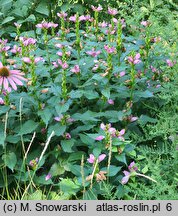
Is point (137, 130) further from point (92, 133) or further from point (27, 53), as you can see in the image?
point (27, 53)

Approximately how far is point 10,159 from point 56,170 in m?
0.25

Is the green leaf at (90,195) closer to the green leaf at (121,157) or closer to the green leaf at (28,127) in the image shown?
the green leaf at (121,157)

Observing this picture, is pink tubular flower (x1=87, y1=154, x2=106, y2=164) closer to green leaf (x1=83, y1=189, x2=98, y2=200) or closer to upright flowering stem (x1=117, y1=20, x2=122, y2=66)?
green leaf (x1=83, y1=189, x2=98, y2=200)

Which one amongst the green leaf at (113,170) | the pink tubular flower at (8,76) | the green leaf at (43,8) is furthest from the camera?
the green leaf at (43,8)

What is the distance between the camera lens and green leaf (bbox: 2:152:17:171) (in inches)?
96.9

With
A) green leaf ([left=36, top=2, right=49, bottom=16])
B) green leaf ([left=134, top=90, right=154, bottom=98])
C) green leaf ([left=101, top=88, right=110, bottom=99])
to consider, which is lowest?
green leaf ([left=134, top=90, right=154, bottom=98])

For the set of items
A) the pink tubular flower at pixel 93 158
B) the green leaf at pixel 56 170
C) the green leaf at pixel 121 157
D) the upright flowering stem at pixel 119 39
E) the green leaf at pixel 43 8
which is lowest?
A: the green leaf at pixel 56 170

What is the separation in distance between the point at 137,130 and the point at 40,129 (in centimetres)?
55

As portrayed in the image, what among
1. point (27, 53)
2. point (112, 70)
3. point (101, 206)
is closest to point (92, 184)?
point (101, 206)

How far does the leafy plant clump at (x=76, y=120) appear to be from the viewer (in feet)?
7.84

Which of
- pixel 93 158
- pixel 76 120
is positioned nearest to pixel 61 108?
pixel 76 120

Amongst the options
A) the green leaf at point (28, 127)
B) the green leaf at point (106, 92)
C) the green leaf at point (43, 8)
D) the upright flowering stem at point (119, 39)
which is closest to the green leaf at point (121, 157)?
the green leaf at point (106, 92)

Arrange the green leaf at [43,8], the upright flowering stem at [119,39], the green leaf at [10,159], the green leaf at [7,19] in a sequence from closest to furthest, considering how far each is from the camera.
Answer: the green leaf at [10,159]
the upright flowering stem at [119,39]
the green leaf at [7,19]
the green leaf at [43,8]

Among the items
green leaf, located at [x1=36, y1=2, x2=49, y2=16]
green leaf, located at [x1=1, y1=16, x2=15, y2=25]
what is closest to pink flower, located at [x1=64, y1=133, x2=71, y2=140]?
green leaf, located at [x1=1, y1=16, x2=15, y2=25]
